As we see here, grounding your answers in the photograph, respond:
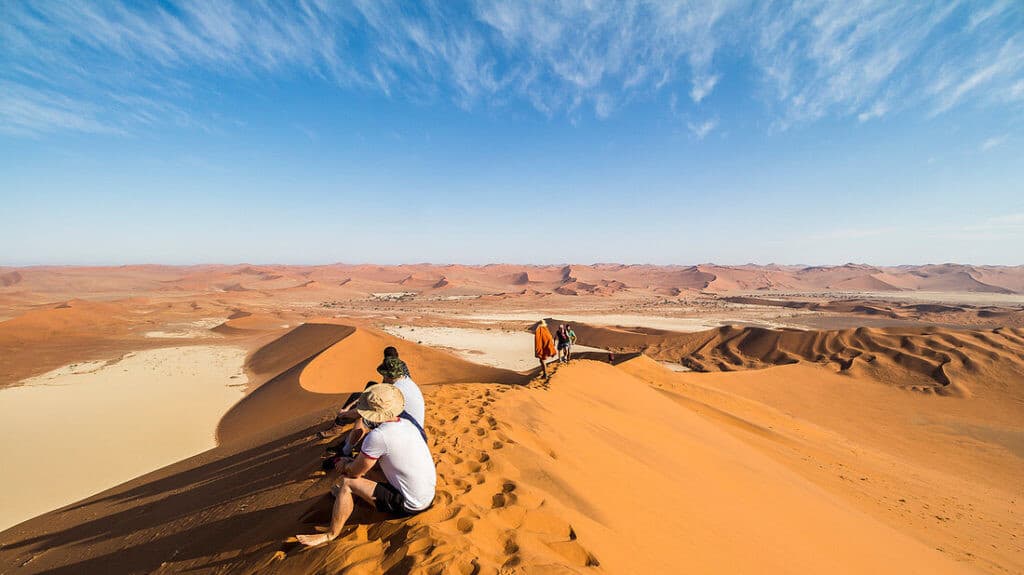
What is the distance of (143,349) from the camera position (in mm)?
21656

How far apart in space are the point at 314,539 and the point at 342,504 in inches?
11.6

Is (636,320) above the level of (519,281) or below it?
below

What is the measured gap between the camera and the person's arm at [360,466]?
2971 millimetres

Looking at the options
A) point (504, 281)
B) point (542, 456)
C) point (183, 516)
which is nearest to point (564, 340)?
point (542, 456)

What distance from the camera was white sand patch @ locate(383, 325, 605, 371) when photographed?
22.7 metres

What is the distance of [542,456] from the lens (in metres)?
4.77

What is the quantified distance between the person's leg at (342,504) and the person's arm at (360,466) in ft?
0.18

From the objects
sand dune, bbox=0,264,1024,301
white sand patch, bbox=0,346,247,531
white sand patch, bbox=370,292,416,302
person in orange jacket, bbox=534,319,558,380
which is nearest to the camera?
white sand patch, bbox=0,346,247,531

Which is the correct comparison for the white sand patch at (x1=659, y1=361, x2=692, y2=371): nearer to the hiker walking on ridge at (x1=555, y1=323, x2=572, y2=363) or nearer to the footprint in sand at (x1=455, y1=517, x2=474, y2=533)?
the hiker walking on ridge at (x1=555, y1=323, x2=572, y2=363)

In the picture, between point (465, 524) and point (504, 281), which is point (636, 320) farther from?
point (504, 281)

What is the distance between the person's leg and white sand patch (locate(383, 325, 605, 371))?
1763 cm

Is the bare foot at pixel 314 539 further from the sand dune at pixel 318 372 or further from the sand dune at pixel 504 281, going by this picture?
the sand dune at pixel 504 281

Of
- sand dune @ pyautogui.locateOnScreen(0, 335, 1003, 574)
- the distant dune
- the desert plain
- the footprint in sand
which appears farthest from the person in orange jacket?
the distant dune

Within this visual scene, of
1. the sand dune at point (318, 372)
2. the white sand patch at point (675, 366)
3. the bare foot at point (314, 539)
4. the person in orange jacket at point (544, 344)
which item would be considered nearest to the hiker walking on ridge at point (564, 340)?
the sand dune at point (318, 372)
